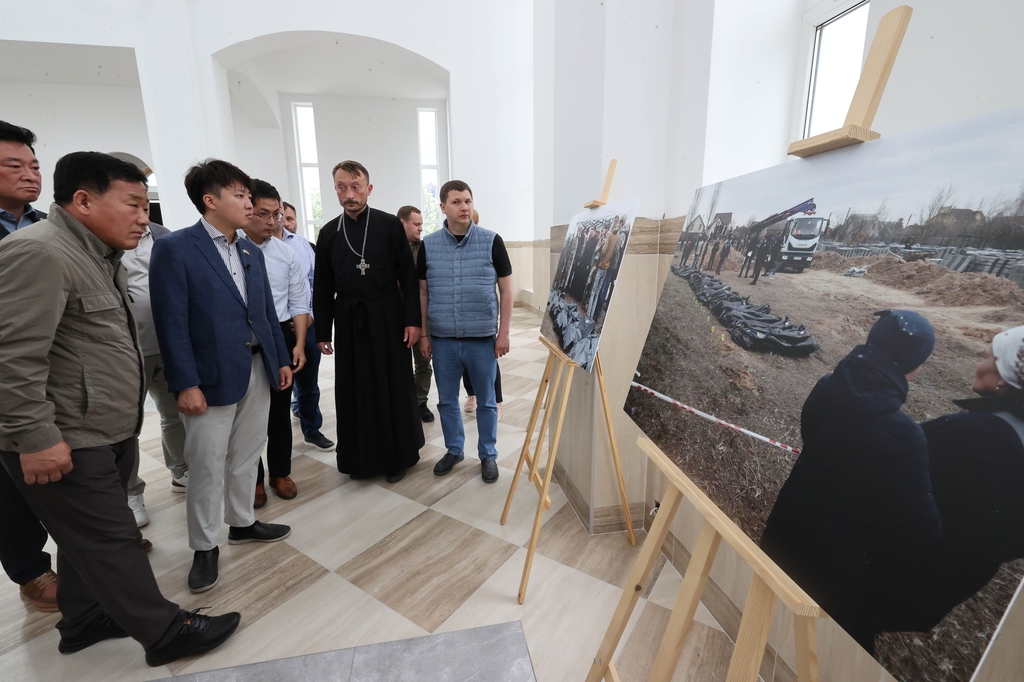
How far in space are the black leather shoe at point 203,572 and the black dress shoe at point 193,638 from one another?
261 millimetres

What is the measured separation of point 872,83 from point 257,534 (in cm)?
264

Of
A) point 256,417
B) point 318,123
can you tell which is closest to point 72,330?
point 256,417

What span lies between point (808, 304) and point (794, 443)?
0.78ft

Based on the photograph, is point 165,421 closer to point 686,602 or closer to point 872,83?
point 686,602

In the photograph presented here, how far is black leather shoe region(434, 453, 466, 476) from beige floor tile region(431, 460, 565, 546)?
18 centimetres

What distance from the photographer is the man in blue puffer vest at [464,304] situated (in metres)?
2.44

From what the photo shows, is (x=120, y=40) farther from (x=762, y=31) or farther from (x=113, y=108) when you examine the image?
(x=762, y=31)

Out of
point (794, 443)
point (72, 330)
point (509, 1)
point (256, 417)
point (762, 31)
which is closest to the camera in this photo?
point (794, 443)

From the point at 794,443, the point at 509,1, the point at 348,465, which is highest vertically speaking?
the point at 509,1

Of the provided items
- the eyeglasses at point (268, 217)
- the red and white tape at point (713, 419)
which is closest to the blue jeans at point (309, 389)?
the eyeglasses at point (268, 217)

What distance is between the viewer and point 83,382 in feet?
4.22

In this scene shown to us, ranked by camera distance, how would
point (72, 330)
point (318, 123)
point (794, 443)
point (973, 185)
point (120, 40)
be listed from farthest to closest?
1. point (318, 123)
2. point (120, 40)
3. point (72, 330)
4. point (794, 443)
5. point (973, 185)

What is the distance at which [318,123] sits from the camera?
32.4ft

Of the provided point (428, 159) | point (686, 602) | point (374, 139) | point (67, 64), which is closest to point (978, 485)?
point (686, 602)
